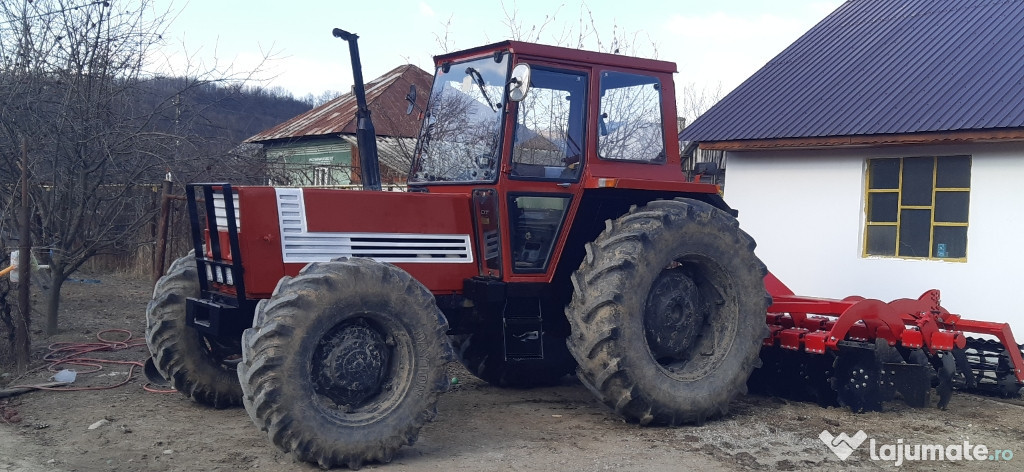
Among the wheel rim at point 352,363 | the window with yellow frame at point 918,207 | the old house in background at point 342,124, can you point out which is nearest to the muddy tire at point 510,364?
the wheel rim at point 352,363

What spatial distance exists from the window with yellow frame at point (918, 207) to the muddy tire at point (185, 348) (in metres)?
7.76

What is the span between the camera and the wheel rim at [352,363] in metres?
5.09

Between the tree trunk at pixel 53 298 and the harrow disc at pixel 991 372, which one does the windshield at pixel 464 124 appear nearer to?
the harrow disc at pixel 991 372

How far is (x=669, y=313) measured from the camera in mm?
6375

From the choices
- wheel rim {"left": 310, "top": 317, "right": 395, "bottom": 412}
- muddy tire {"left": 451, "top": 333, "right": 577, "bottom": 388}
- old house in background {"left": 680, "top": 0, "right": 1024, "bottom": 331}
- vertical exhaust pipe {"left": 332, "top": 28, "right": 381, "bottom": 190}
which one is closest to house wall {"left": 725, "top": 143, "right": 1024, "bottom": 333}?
old house in background {"left": 680, "top": 0, "right": 1024, "bottom": 331}

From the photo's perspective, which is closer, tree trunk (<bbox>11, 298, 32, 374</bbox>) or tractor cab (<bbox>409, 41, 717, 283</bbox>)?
tractor cab (<bbox>409, 41, 717, 283</bbox>)

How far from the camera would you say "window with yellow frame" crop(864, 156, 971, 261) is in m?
9.95

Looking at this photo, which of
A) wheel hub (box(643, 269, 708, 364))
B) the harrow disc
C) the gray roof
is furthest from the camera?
the gray roof

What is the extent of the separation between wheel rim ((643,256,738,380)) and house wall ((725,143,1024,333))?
182 inches

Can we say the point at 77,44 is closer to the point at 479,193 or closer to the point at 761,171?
the point at 479,193

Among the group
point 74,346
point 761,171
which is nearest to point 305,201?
point 74,346
